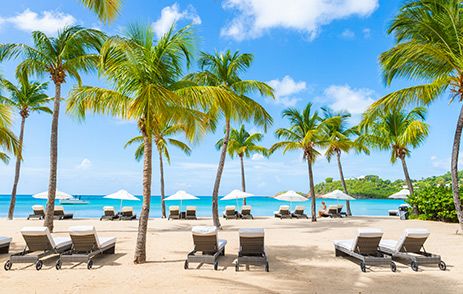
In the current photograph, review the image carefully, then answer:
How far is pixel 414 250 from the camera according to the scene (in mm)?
7219

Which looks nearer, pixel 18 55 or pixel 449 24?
pixel 449 24

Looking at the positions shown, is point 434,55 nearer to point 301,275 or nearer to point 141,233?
point 301,275

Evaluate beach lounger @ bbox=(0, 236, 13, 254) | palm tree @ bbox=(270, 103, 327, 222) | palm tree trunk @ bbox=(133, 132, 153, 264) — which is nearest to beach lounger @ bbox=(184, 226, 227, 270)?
palm tree trunk @ bbox=(133, 132, 153, 264)

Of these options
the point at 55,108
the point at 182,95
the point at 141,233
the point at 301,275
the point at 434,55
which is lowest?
the point at 301,275

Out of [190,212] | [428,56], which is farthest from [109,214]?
[428,56]

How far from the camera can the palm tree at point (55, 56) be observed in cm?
1162

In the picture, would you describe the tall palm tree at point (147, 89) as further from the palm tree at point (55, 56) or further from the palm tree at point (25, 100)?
the palm tree at point (25, 100)

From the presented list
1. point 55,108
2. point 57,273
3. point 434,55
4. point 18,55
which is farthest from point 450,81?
point 18,55

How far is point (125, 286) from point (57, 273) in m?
1.84

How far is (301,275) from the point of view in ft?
20.7

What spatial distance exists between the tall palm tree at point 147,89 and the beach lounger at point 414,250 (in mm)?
5050

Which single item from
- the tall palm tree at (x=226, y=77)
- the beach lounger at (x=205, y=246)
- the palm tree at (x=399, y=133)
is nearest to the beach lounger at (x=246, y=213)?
the tall palm tree at (x=226, y=77)

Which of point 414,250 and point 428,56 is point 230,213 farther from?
point 414,250

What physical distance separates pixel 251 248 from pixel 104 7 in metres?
7.49
